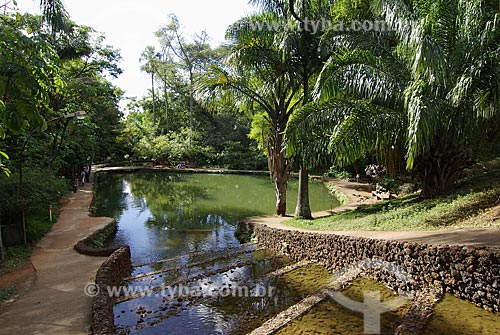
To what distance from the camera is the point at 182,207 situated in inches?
653

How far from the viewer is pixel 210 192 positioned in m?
20.6

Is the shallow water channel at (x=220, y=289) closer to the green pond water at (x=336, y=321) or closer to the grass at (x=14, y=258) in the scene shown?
the green pond water at (x=336, y=321)

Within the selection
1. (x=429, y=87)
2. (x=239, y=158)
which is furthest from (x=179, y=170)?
(x=429, y=87)

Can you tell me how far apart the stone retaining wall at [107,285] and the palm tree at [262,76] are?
5955mm

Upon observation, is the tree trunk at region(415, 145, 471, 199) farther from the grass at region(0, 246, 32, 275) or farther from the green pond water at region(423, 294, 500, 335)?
the grass at region(0, 246, 32, 275)

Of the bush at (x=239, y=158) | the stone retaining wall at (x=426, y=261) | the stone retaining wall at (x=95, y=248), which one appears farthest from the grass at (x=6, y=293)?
the bush at (x=239, y=158)

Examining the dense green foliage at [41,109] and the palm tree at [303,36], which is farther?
the palm tree at [303,36]

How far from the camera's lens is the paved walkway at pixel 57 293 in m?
4.95

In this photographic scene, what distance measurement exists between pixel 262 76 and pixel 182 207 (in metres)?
7.80

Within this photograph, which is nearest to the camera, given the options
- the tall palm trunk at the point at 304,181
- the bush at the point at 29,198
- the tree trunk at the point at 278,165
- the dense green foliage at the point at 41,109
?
the dense green foliage at the point at 41,109

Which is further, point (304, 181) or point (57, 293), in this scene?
point (304, 181)

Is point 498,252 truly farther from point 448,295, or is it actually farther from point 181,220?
point 181,220

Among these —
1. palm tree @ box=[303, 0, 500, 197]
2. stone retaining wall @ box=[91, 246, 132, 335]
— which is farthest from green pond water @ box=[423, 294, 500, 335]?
stone retaining wall @ box=[91, 246, 132, 335]

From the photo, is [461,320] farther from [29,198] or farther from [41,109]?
[41,109]
